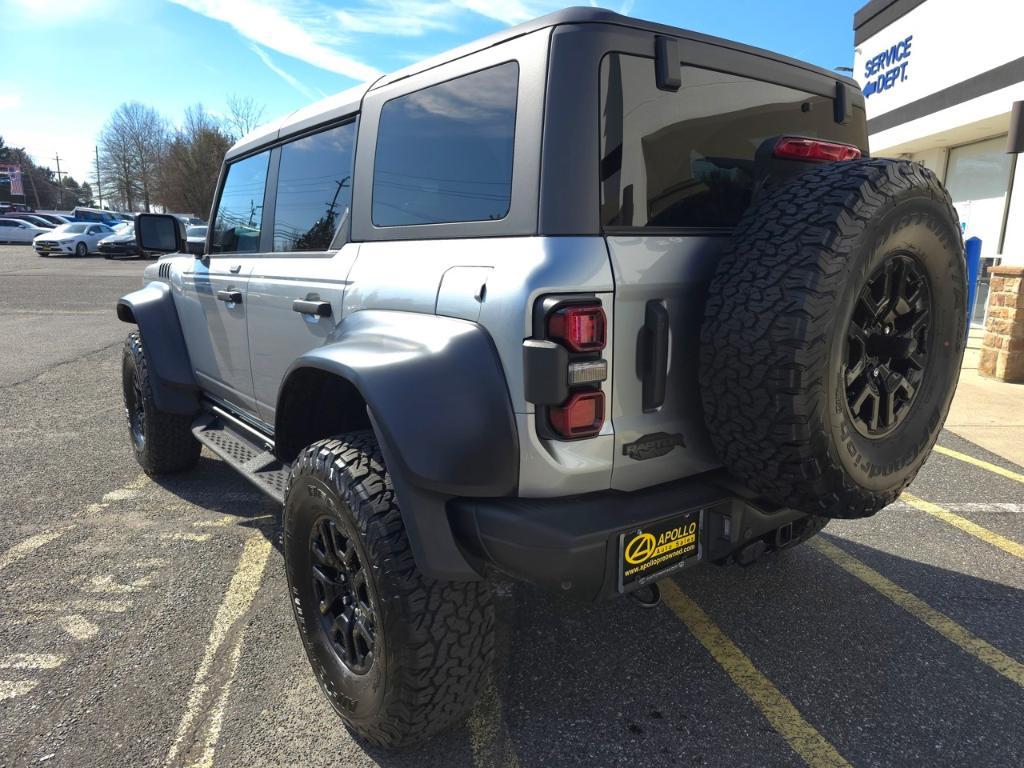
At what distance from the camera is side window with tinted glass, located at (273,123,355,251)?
107 inches

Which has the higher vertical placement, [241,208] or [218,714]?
[241,208]

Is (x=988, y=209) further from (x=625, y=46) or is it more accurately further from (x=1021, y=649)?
(x=625, y=46)

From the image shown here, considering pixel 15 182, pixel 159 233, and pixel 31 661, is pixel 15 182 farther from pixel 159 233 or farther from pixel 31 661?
pixel 31 661

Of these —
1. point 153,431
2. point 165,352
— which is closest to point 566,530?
point 165,352

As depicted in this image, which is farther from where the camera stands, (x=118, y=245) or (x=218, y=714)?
(x=118, y=245)

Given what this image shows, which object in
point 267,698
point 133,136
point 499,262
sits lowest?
point 267,698

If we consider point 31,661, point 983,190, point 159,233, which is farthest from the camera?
point 983,190

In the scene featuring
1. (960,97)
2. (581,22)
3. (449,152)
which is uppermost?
(960,97)

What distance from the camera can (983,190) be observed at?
11586 mm

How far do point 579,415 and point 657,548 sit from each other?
0.45 m

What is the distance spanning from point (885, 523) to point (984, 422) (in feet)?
9.34

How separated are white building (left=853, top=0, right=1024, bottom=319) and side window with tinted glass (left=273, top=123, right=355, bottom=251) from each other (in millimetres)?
10382

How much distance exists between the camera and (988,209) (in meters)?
11.4

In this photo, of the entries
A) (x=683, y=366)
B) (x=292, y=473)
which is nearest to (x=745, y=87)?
(x=683, y=366)
